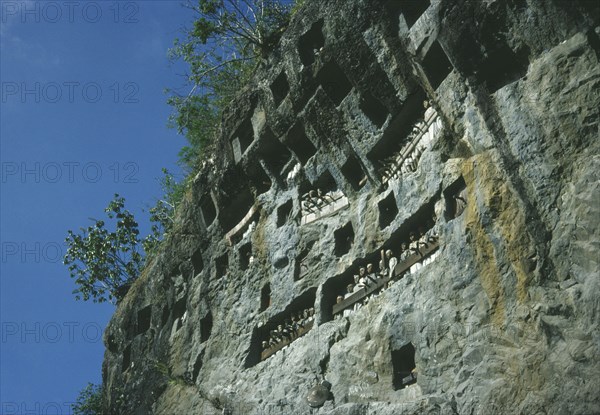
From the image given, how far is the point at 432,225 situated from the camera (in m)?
11.2

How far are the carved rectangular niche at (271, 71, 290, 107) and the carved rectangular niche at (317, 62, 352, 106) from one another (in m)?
1.10

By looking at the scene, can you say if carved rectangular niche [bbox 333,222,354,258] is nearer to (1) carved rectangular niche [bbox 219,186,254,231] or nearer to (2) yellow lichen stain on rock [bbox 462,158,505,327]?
(2) yellow lichen stain on rock [bbox 462,158,505,327]

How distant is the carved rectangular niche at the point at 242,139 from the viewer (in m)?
15.9

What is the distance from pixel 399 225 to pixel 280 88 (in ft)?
14.9

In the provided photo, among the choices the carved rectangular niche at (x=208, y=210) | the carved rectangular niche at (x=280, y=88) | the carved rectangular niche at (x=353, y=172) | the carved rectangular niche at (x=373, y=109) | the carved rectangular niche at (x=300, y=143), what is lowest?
the carved rectangular niche at (x=353, y=172)

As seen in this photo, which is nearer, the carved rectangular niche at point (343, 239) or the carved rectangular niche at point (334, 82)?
the carved rectangular niche at point (343, 239)

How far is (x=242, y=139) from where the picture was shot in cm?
1608

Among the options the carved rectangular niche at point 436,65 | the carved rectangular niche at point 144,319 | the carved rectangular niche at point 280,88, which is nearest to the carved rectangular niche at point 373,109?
the carved rectangular niche at point 436,65

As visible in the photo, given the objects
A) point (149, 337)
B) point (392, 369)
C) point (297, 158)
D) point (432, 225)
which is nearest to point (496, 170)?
point (432, 225)

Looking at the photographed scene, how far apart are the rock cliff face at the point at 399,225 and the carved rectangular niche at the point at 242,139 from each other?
4 cm

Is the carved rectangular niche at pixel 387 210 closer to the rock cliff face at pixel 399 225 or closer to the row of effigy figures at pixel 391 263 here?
the rock cliff face at pixel 399 225

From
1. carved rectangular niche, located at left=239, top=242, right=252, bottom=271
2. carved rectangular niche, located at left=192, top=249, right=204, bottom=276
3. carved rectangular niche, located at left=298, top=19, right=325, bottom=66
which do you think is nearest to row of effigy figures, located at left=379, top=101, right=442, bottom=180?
carved rectangular niche, located at left=298, top=19, right=325, bottom=66

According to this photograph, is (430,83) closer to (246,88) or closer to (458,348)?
(458,348)

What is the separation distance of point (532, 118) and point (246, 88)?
790 cm
